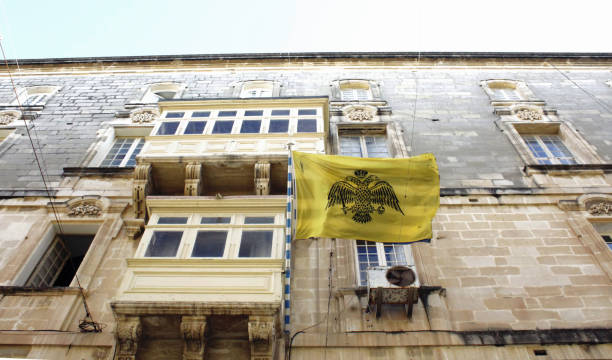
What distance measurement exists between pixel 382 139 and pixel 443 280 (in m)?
6.37

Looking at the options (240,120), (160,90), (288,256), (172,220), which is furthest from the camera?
(160,90)

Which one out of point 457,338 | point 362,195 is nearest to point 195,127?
point 362,195

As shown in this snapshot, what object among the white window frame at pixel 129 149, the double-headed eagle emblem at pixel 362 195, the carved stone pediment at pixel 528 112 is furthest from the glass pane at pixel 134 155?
the carved stone pediment at pixel 528 112

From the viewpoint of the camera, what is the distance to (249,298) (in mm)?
7250

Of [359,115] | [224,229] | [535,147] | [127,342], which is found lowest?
[127,342]

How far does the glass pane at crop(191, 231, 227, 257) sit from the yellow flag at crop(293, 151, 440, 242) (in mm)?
1615

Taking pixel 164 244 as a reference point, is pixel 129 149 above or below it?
above

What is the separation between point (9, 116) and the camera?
1512 centimetres

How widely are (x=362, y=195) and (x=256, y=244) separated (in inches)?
98.2

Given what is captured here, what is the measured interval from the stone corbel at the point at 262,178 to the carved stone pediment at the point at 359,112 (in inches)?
214

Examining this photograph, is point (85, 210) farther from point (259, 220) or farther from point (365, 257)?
point (365, 257)

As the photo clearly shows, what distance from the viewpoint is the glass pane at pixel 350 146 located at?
44.2ft

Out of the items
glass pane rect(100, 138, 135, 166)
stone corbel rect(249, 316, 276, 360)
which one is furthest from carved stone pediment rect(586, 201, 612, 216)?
glass pane rect(100, 138, 135, 166)

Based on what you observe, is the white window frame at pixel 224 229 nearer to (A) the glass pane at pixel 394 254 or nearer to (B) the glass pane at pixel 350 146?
(A) the glass pane at pixel 394 254
